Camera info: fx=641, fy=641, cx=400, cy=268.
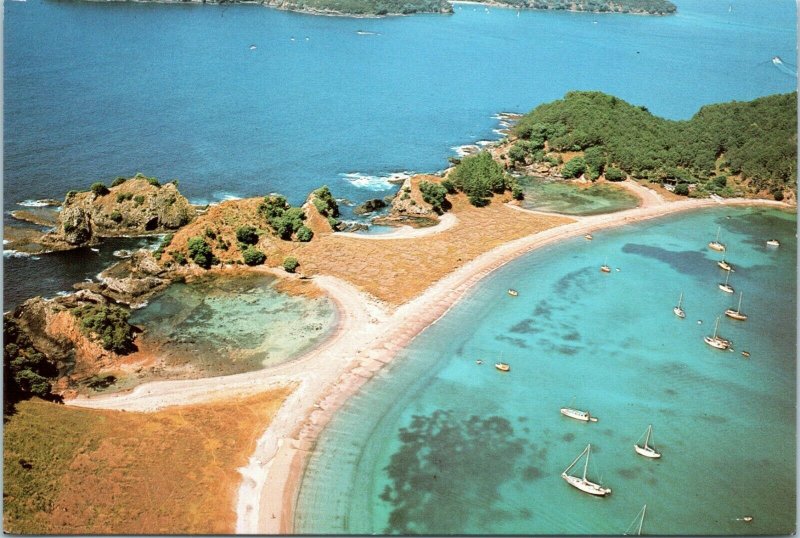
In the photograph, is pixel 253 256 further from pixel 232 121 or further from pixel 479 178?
pixel 232 121

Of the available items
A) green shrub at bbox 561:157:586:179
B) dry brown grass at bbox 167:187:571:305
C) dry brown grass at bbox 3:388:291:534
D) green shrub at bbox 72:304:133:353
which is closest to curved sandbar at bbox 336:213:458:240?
dry brown grass at bbox 167:187:571:305

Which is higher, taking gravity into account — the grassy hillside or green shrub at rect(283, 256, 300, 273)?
the grassy hillside

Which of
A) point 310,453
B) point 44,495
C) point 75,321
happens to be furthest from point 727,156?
point 44,495

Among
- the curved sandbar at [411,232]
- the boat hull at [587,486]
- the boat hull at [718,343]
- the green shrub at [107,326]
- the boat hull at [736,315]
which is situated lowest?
the boat hull at [587,486]

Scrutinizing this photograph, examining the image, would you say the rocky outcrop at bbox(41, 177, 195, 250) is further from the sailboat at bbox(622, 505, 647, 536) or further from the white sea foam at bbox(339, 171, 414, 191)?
the sailboat at bbox(622, 505, 647, 536)

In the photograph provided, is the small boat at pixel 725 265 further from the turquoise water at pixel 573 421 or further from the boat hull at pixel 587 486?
the boat hull at pixel 587 486

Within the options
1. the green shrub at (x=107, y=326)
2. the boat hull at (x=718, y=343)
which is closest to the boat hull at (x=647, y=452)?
the boat hull at (x=718, y=343)

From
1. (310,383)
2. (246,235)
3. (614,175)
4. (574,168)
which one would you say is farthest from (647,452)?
(574,168)
